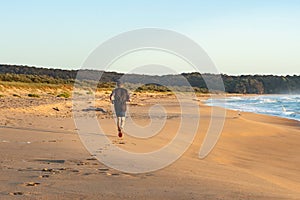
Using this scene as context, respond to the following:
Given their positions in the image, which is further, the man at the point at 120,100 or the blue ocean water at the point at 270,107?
the blue ocean water at the point at 270,107

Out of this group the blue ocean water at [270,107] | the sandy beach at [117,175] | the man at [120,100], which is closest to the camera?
the sandy beach at [117,175]

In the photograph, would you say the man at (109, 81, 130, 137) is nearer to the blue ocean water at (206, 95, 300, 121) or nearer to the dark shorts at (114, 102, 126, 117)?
the dark shorts at (114, 102, 126, 117)

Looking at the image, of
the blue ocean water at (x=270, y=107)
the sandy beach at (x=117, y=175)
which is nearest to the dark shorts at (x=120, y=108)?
the sandy beach at (x=117, y=175)

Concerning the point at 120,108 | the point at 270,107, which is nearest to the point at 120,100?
the point at 120,108

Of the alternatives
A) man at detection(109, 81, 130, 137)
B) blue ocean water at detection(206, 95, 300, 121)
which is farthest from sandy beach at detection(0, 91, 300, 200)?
blue ocean water at detection(206, 95, 300, 121)

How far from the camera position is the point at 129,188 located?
5918 millimetres

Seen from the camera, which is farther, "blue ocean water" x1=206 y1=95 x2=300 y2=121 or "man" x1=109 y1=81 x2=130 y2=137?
"blue ocean water" x1=206 y1=95 x2=300 y2=121

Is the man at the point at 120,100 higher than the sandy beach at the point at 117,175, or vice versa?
the man at the point at 120,100

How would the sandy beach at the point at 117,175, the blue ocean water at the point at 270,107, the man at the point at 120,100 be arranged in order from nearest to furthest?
1. the sandy beach at the point at 117,175
2. the man at the point at 120,100
3. the blue ocean water at the point at 270,107

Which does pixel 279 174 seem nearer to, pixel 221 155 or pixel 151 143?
pixel 221 155

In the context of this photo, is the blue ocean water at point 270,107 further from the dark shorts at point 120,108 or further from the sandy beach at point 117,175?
the sandy beach at point 117,175

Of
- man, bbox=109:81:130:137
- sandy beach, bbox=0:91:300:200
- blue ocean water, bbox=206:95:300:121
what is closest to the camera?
sandy beach, bbox=0:91:300:200

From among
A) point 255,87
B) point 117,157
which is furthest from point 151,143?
point 255,87

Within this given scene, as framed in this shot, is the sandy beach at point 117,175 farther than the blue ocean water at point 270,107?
No
